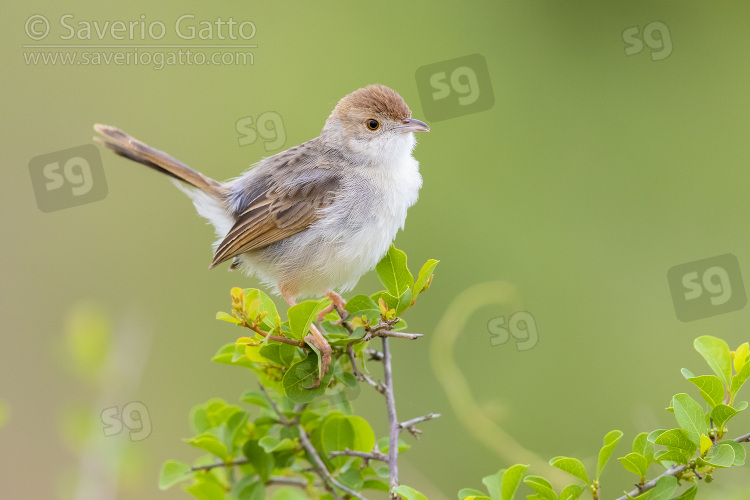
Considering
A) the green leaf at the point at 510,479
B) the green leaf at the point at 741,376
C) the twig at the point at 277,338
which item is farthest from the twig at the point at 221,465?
the green leaf at the point at 741,376

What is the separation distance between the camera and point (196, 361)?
5.64 m

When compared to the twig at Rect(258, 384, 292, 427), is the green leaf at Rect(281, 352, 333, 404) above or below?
above

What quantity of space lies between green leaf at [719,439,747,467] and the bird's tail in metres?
2.74

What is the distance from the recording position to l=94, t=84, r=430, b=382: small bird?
11.7 feet

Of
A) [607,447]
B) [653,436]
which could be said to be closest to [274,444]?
[607,447]

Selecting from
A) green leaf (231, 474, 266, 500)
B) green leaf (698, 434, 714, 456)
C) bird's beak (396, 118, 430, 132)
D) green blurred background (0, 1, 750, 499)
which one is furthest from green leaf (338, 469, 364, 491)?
green blurred background (0, 1, 750, 499)

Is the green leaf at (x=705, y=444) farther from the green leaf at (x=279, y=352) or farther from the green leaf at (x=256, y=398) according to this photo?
the green leaf at (x=256, y=398)

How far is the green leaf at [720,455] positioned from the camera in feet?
6.56

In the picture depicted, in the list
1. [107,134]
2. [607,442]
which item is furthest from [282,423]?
[107,134]

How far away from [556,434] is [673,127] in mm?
2759

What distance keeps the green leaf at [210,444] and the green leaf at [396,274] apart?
0.79 m

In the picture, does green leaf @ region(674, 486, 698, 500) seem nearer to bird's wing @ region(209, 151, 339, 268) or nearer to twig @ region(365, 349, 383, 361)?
twig @ region(365, 349, 383, 361)

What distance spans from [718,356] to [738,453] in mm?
312

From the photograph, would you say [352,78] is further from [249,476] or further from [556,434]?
[249,476]
